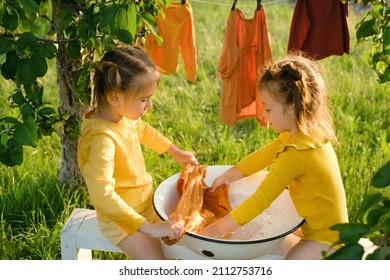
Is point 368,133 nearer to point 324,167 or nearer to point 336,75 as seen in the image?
point 336,75

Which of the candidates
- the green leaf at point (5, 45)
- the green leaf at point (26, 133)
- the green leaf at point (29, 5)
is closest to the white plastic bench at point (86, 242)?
the green leaf at point (26, 133)

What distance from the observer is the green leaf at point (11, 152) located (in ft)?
5.42

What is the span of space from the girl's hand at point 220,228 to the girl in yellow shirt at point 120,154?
0.52 feet

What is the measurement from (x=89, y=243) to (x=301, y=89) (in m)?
0.93

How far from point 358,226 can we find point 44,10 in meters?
1.77

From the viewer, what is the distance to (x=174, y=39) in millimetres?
2711

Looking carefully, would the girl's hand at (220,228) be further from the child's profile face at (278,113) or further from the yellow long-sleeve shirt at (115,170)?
the child's profile face at (278,113)

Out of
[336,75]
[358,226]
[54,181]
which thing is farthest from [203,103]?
[358,226]

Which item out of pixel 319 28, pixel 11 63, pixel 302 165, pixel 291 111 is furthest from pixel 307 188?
pixel 11 63

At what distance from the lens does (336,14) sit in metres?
2.65

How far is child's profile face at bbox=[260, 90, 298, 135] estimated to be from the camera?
2.01 meters

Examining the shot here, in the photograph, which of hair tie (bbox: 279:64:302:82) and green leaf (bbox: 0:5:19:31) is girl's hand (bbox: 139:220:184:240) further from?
green leaf (bbox: 0:5:19:31)

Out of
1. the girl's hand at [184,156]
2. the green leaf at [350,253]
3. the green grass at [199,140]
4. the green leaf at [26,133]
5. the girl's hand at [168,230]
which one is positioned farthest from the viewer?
the green grass at [199,140]

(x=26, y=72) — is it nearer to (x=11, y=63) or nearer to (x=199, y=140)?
Result: (x=11, y=63)
